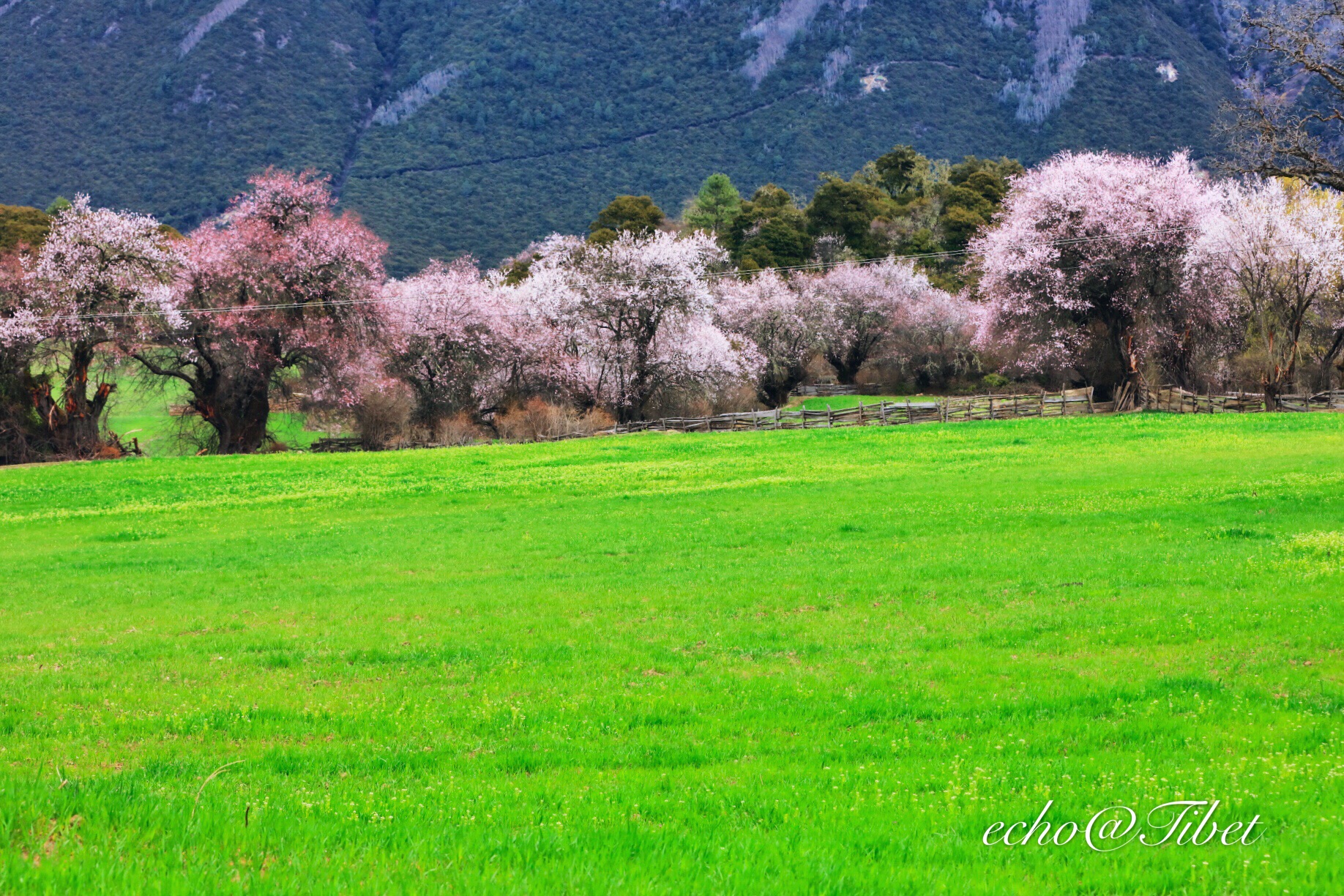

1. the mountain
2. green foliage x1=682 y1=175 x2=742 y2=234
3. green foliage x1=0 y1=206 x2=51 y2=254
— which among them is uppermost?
the mountain

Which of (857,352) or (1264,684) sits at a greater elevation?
(857,352)

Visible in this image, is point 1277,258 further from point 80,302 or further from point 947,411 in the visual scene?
point 80,302

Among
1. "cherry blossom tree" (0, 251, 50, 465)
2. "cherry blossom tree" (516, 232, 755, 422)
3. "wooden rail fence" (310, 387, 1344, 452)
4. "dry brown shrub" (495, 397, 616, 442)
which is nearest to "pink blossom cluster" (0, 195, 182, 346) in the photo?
"cherry blossom tree" (0, 251, 50, 465)

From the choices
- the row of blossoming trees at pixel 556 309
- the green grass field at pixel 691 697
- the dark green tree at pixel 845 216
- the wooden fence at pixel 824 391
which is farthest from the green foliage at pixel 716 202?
the green grass field at pixel 691 697

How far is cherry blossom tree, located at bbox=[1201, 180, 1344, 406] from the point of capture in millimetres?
43031

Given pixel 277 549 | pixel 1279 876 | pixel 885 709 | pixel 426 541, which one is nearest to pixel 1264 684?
pixel 885 709

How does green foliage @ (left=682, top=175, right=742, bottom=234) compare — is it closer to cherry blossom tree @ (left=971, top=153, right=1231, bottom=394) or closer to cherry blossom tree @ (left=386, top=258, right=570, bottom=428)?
cherry blossom tree @ (left=386, top=258, right=570, bottom=428)

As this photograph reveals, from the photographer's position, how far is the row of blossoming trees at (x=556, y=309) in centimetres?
4166

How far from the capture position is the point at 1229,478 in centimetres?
2162

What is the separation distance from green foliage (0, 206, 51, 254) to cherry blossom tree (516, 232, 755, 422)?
94.1 ft

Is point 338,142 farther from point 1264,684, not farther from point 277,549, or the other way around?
point 1264,684

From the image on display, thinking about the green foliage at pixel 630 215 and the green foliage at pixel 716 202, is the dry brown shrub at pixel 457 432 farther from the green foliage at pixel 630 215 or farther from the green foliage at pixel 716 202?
the green foliage at pixel 716 202

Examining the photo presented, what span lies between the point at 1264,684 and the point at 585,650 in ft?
20.0

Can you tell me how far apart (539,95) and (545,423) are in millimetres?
85214
